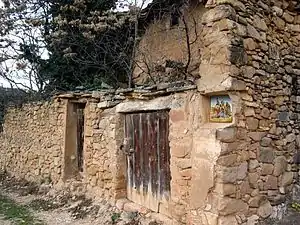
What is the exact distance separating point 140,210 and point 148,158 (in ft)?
2.68

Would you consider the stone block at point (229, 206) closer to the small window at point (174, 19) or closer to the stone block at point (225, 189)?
the stone block at point (225, 189)

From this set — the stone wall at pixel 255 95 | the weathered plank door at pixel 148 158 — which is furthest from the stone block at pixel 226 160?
the weathered plank door at pixel 148 158

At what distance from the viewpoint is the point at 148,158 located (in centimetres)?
540

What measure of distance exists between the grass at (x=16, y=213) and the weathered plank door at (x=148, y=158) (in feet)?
5.71

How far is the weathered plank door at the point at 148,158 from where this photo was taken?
506 centimetres

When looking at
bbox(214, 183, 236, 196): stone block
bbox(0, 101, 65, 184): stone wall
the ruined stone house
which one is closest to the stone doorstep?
the ruined stone house

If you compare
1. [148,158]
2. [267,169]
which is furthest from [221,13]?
[148,158]

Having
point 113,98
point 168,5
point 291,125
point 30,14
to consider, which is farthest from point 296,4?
point 30,14

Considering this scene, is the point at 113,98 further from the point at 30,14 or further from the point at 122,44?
the point at 30,14

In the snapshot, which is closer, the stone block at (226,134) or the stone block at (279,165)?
the stone block at (226,134)

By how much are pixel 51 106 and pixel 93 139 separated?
192 centimetres

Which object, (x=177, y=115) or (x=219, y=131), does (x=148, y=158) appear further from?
(x=219, y=131)

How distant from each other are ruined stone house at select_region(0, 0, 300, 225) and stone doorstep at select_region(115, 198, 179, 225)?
43 millimetres

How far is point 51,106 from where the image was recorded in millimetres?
8070
